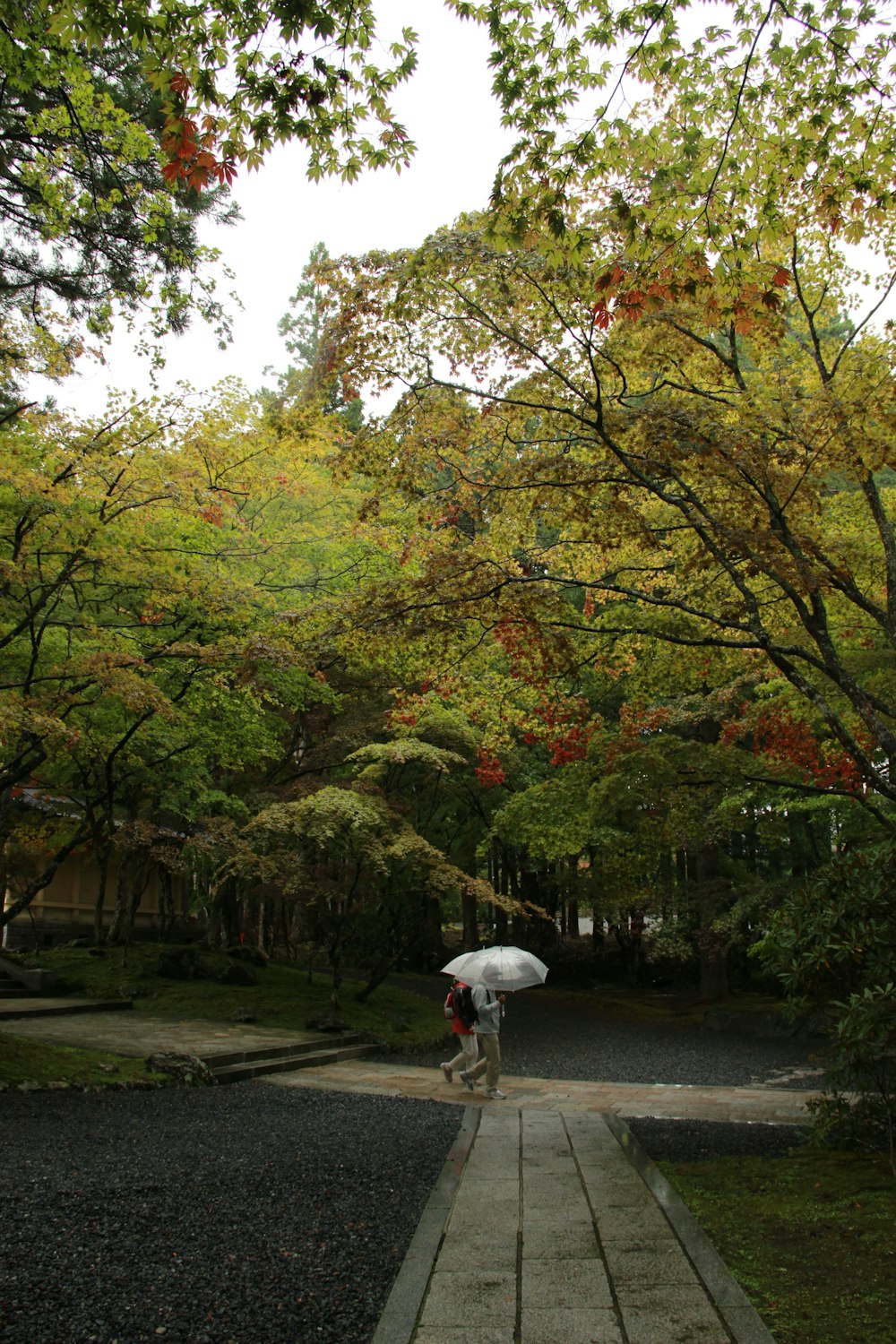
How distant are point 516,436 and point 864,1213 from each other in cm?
582

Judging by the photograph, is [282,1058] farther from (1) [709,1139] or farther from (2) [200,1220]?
(2) [200,1220]

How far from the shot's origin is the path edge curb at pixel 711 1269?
3191 millimetres

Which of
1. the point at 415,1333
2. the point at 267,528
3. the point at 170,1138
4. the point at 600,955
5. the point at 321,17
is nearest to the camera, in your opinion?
the point at 415,1333

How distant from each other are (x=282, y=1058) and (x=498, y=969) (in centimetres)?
316

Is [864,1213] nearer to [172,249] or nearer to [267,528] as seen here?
[172,249]

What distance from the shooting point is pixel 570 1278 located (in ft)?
12.3

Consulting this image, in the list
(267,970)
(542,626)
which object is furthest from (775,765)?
(267,970)

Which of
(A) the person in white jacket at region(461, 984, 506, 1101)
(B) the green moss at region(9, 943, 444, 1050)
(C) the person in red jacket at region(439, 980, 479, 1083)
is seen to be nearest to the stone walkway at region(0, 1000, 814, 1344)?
(A) the person in white jacket at region(461, 984, 506, 1101)

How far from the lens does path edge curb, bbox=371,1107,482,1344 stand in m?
3.18

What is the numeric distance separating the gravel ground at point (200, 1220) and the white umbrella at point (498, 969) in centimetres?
253

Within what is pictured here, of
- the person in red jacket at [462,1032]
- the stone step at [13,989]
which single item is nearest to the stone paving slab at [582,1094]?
the person in red jacket at [462,1032]

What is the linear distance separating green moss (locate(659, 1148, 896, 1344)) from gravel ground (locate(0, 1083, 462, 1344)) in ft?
5.12

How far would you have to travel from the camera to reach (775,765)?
385 inches

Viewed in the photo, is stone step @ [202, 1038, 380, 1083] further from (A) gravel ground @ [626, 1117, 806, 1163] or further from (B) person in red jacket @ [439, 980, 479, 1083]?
(A) gravel ground @ [626, 1117, 806, 1163]
